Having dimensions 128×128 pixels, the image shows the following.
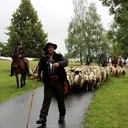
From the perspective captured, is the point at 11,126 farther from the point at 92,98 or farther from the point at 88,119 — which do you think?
the point at 92,98

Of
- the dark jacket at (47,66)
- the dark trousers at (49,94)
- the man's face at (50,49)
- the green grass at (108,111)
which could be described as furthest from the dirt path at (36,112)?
the man's face at (50,49)

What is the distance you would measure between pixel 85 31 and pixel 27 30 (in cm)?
2371

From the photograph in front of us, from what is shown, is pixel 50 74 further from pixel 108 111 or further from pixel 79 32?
pixel 79 32

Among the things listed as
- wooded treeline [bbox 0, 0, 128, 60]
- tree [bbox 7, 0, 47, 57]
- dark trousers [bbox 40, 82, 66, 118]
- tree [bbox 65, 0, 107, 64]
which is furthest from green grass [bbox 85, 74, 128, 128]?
tree [bbox 65, 0, 107, 64]

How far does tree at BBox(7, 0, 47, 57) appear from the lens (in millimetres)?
47625

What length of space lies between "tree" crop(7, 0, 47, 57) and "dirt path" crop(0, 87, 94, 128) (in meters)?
28.7

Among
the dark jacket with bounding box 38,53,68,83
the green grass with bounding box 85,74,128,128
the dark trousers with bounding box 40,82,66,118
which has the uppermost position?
the dark jacket with bounding box 38,53,68,83

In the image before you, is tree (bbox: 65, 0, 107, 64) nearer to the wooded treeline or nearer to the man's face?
the wooded treeline

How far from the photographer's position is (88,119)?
1276 cm

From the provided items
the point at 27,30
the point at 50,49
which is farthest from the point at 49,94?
the point at 27,30

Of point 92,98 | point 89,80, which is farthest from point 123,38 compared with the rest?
point 92,98

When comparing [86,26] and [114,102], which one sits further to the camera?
[86,26]

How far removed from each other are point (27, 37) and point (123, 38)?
1128cm

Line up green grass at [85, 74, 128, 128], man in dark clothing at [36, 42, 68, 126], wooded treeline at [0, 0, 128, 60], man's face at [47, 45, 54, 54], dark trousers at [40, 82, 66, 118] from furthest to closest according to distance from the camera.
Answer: wooded treeline at [0, 0, 128, 60]
green grass at [85, 74, 128, 128]
dark trousers at [40, 82, 66, 118]
man in dark clothing at [36, 42, 68, 126]
man's face at [47, 45, 54, 54]
